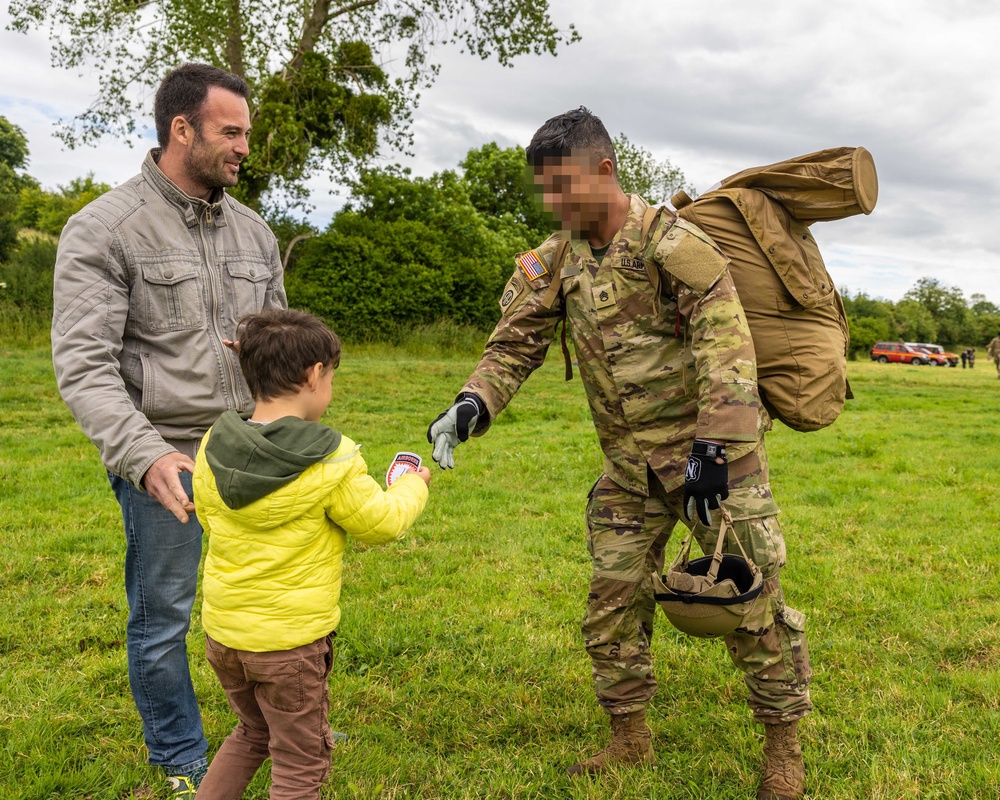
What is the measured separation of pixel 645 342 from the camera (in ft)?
10.5

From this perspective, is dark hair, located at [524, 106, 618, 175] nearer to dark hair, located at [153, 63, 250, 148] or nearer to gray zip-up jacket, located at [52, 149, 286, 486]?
dark hair, located at [153, 63, 250, 148]

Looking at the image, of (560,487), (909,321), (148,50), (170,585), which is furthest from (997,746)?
(909,321)

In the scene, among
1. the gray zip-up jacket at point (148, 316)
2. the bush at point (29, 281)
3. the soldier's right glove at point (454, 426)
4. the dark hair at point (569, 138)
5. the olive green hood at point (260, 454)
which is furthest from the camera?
the bush at point (29, 281)

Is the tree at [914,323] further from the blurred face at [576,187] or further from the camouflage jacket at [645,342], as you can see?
the blurred face at [576,187]

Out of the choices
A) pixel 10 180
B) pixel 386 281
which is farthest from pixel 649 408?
pixel 10 180

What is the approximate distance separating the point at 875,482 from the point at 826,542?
2.79m

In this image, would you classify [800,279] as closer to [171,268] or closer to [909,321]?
[171,268]

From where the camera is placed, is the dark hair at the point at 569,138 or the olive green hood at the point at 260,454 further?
the dark hair at the point at 569,138

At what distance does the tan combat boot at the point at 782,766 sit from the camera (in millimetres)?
3160

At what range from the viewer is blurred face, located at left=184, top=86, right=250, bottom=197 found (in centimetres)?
294

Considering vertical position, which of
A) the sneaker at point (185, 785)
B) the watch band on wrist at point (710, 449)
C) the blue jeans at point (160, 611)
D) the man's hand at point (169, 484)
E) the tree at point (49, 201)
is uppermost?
the tree at point (49, 201)

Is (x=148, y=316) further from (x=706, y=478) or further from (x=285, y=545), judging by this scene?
(x=706, y=478)

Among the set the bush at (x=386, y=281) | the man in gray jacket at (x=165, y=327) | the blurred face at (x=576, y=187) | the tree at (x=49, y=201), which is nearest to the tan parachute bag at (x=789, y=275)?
the blurred face at (x=576, y=187)

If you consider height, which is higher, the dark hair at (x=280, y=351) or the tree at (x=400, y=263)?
the tree at (x=400, y=263)
